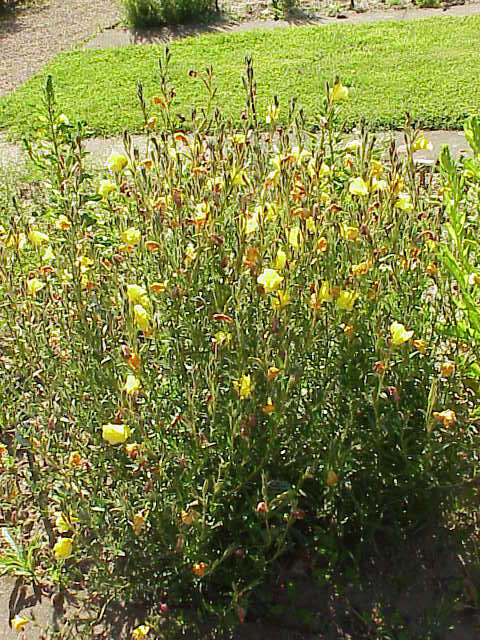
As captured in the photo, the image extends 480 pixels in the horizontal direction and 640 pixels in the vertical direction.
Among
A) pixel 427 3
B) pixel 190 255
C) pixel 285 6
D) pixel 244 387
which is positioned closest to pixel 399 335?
pixel 244 387

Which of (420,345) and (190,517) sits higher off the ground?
(420,345)

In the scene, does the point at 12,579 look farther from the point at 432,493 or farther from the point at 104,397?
the point at 432,493

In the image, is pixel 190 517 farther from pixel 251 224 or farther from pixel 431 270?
pixel 431 270

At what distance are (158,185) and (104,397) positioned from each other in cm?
76

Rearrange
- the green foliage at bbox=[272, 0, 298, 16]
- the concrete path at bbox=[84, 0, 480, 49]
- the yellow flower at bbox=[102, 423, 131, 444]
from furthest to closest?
the green foliage at bbox=[272, 0, 298, 16], the concrete path at bbox=[84, 0, 480, 49], the yellow flower at bbox=[102, 423, 131, 444]

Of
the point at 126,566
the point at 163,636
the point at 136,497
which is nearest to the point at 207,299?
the point at 136,497

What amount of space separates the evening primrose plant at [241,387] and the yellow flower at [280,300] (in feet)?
0.04

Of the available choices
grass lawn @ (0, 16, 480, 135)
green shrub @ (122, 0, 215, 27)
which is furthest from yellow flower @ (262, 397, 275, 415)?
green shrub @ (122, 0, 215, 27)

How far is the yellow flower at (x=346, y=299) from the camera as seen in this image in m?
2.24

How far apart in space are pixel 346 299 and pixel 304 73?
572cm

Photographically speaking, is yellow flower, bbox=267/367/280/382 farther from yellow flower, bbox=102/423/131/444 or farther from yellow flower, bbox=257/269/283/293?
yellow flower, bbox=102/423/131/444

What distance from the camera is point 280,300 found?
2176 mm

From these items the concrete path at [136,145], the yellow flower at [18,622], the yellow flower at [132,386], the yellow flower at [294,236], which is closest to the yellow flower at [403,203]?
the yellow flower at [294,236]

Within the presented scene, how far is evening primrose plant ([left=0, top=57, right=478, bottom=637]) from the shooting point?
2.27 m
